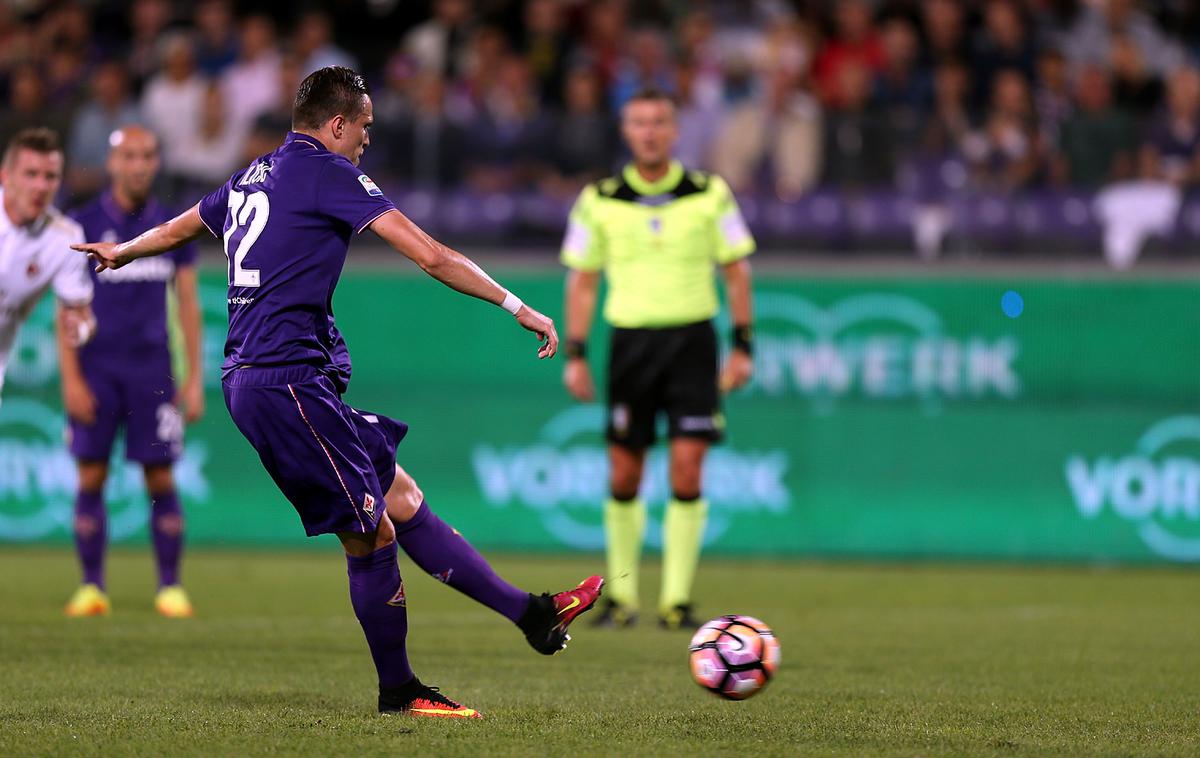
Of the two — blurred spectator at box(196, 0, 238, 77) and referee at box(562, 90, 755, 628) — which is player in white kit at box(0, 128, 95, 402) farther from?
blurred spectator at box(196, 0, 238, 77)

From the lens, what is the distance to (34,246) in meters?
8.63

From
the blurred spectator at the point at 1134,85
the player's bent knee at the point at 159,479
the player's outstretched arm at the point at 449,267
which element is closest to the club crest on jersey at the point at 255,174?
the player's outstretched arm at the point at 449,267

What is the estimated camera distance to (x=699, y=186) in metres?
10.3

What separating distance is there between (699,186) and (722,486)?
463cm

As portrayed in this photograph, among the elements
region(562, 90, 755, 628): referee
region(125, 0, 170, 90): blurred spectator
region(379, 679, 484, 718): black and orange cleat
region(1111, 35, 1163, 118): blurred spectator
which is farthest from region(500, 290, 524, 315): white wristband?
region(125, 0, 170, 90): blurred spectator

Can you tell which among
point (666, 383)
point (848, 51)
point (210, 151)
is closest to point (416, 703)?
point (666, 383)

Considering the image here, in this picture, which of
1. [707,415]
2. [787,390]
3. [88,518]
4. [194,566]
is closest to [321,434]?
[707,415]

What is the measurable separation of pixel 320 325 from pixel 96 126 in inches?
390

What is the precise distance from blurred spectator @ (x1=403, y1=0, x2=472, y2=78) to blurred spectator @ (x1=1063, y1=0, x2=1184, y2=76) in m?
5.82

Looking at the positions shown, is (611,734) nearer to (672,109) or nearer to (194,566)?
(672,109)

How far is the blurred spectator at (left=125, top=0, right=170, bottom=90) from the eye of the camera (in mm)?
16406

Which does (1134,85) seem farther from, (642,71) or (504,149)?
(504,149)

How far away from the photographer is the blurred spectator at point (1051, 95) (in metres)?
15.0

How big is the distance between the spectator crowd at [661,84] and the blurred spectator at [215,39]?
2 centimetres
